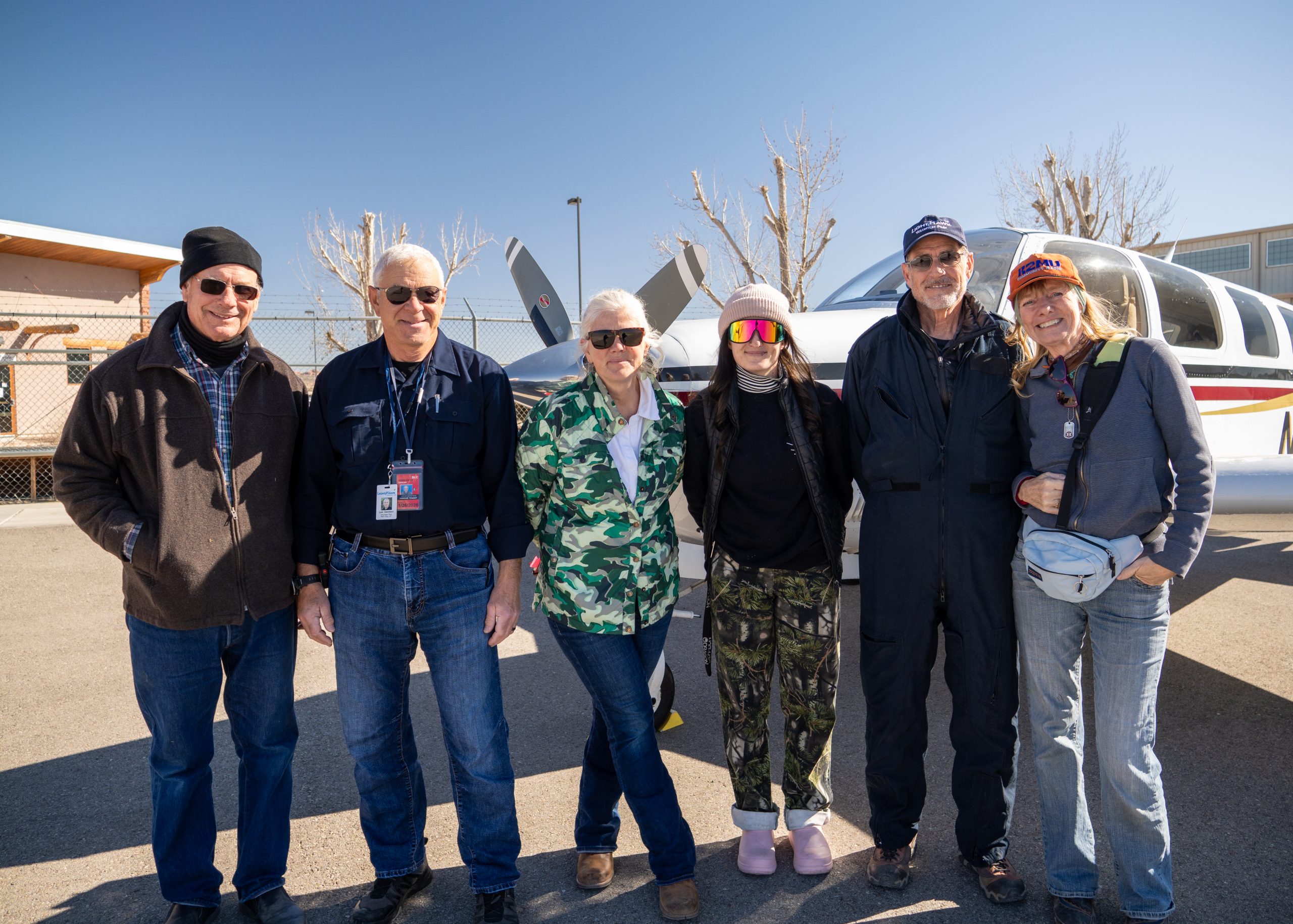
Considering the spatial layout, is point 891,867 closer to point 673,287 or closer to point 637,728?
point 637,728

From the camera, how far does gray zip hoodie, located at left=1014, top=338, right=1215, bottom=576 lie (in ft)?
6.55

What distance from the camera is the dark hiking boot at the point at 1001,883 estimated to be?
2.27 m

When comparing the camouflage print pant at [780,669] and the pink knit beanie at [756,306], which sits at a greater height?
the pink knit beanie at [756,306]

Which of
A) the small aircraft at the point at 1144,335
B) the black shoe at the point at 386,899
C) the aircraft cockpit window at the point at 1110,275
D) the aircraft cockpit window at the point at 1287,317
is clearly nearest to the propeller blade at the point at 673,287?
the small aircraft at the point at 1144,335

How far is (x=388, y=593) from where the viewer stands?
2.12m

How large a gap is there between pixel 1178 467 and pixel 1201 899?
1365mm

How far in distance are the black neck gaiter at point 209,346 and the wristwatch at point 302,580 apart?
0.64m

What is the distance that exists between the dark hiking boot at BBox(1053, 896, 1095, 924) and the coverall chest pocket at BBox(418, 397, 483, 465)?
7.02 ft

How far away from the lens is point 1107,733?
2.09 meters

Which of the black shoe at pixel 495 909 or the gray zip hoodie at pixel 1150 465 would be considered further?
the black shoe at pixel 495 909

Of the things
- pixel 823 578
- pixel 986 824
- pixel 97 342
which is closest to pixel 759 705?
pixel 823 578

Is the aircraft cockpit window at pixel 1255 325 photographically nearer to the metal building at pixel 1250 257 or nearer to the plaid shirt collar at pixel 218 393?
the plaid shirt collar at pixel 218 393

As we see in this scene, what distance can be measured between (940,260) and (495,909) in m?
2.36

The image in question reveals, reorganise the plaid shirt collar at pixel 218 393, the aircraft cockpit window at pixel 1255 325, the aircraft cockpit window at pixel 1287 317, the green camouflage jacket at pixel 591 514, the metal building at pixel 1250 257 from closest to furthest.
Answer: the plaid shirt collar at pixel 218 393 → the green camouflage jacket at pixel 591 514 → the aircraft cockpit window at pixel 1255 325 → the aircraft cockpit window at pixel 1287 317 → the metal building at pixel 1250 257
